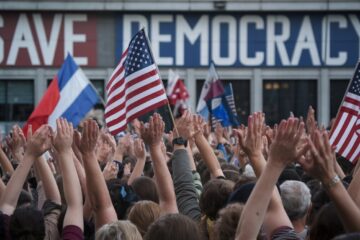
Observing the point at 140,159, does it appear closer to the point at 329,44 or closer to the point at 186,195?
the point at 186,195

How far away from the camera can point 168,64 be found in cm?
3491

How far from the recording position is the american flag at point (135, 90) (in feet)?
30.4

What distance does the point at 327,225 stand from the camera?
4590 millimetres

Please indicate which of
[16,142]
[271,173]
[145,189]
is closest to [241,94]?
[16,142]

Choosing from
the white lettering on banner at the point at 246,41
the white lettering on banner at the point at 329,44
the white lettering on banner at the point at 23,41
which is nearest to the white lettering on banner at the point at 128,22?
the white lettering on banner at the point at 23,41

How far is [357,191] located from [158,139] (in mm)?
1604

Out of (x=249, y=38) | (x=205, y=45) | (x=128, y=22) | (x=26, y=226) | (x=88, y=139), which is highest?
(x=128, y=22)

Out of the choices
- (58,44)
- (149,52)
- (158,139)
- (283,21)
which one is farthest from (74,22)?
(158,139)

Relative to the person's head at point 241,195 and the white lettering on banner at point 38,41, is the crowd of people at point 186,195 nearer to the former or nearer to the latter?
the person's head at point 241,195

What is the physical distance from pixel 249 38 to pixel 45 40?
861 cm

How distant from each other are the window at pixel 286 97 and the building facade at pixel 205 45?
4 centimetres

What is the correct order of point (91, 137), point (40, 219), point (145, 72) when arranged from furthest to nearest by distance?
point (145, 72) → point (91, 137) → point (40, 219)

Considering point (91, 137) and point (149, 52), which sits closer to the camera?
point (91, 137)

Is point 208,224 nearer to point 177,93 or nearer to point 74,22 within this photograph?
point 177,93
